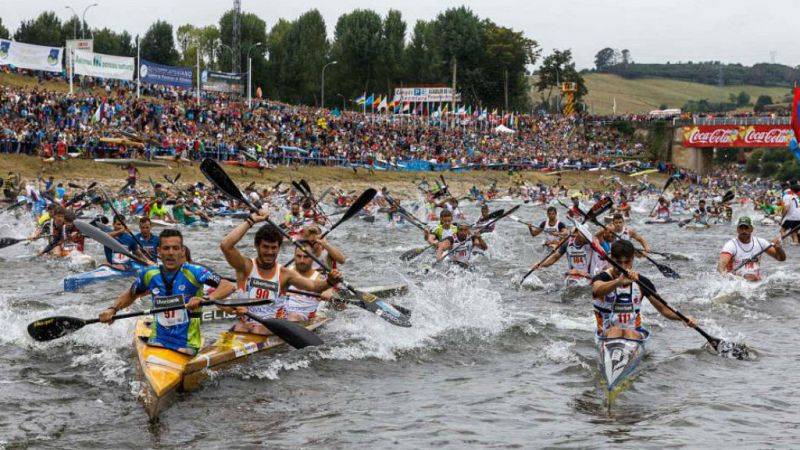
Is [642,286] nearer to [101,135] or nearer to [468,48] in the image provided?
[101,135]

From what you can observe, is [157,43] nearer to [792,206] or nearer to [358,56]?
[358,56]

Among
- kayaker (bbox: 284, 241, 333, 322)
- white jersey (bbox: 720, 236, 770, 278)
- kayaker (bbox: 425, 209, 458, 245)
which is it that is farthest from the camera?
kayaker (bbox: 425, 209, 458, 245)

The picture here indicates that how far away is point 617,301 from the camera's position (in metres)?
9.98

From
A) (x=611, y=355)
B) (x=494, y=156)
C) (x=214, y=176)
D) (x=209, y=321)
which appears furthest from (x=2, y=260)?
(x=494, y=156)

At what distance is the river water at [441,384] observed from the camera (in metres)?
8.32

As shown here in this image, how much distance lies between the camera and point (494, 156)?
2419 inches

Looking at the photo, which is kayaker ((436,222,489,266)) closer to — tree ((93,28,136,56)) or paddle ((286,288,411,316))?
paddle ((286,288,411,316))

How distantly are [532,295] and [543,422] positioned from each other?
812 centimetres

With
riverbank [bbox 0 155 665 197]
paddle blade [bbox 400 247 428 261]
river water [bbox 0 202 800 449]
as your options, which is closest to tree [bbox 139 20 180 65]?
riverbank [bbox 0 155 665 197]

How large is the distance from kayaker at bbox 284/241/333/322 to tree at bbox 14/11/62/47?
261 feet

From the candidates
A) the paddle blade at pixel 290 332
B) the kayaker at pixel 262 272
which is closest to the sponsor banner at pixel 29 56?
the kayaker at pixel 262 272

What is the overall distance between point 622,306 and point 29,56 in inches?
1532

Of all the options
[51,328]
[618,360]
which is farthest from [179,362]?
[618,360]

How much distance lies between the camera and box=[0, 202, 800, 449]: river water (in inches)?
328
